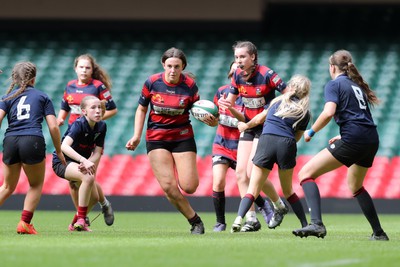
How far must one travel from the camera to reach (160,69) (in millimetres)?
25641

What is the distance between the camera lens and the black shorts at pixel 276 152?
10711 millimetres

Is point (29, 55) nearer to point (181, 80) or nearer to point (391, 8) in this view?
point (391, 8)

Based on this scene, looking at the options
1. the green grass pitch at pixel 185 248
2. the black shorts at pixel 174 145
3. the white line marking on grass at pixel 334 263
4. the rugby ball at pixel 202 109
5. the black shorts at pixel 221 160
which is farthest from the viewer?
the black shorts at pixel 221 160

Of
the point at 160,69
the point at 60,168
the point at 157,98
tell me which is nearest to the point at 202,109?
the point at 157,98

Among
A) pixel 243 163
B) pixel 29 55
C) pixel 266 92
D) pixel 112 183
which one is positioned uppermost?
pixel 266 92

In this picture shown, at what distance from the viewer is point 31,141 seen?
35.5 ft

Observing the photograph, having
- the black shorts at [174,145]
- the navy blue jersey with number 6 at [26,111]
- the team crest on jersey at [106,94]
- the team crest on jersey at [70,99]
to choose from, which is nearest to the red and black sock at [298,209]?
the black shorts at [174,145]

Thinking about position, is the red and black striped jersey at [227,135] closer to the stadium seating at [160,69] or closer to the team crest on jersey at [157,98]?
the team crest on jersey at [157,98]

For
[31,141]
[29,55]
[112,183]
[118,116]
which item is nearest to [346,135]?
[31,141]

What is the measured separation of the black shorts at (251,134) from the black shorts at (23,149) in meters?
2.56

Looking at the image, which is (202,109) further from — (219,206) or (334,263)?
(334,263)

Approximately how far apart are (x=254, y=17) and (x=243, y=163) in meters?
→ 14.9

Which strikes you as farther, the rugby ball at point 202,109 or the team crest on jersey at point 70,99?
the team crest on jersey at point 70,99

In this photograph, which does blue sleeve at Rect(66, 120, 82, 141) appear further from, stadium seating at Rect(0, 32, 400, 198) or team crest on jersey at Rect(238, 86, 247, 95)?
stadium seating at Rect(0, 32, 400, 198)
